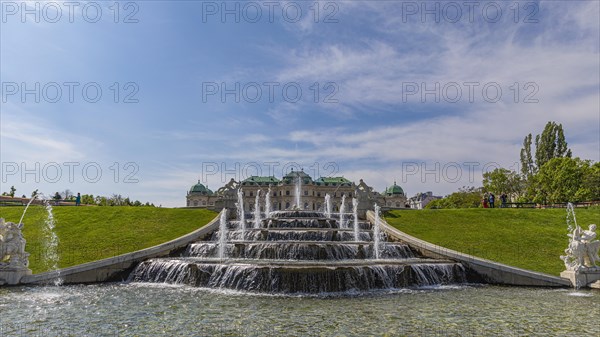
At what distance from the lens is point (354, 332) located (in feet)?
31.4

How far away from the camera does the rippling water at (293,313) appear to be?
9797 mm

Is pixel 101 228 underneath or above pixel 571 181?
underneath

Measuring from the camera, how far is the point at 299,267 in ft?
52.4

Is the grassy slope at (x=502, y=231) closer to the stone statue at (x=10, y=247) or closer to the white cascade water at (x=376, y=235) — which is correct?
the white cascade water at (x=376, y=235)

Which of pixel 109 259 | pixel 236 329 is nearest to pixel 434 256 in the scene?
pixel 236 329

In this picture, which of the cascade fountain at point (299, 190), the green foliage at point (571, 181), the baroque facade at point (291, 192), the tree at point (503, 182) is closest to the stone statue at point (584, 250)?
the green foliage at point (571, 181)

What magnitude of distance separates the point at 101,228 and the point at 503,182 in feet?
237

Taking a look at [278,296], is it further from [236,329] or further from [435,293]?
[435,293]

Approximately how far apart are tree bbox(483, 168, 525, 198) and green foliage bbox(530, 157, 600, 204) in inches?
678

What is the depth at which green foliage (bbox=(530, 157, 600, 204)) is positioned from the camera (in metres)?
52.3

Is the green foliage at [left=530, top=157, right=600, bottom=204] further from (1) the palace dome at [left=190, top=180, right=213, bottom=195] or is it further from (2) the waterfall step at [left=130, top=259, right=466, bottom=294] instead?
(1) the palace dome at [left=190, top=180, right=213, bottom=195]

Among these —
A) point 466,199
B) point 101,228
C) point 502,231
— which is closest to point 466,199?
point 466,199

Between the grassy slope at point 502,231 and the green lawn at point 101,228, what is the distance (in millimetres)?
17019

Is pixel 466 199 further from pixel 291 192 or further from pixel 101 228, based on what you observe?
pixel 101 228
